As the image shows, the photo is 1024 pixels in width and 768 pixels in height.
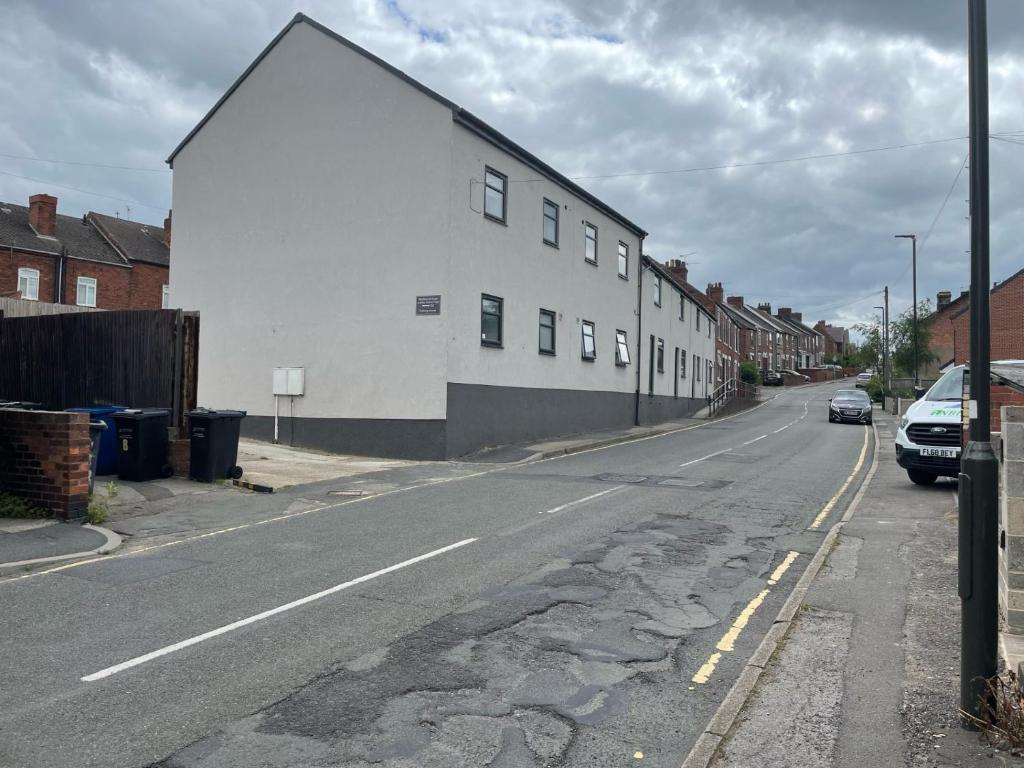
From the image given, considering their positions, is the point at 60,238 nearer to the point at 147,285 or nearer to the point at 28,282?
the point at 28,282

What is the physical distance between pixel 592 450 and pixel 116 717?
60.2 ft

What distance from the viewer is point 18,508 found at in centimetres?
980

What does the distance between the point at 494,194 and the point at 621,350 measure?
10.5m

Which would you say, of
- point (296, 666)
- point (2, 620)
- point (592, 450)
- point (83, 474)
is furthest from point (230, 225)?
point (296, 666)

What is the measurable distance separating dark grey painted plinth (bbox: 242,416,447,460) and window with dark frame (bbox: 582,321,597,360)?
918 centimetres

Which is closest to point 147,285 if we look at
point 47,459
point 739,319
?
point 47,459

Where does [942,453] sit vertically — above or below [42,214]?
below

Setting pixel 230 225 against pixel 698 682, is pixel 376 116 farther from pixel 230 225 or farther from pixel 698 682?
pixel 698 682

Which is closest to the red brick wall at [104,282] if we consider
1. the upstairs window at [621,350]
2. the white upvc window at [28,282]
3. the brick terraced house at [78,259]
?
the brick terraced house at [78,259]

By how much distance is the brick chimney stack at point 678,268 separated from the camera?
5219 cm

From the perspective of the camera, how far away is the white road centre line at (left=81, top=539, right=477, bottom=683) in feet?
16.8

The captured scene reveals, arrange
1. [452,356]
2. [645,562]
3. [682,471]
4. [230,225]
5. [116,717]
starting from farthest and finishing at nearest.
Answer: [230,225] → [452,356] → [682,471] → [645,562] → [116,717]

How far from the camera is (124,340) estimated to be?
587 inches

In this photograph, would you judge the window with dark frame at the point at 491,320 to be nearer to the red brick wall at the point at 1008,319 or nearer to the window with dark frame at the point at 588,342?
the window with dark frame at the point at 588,342
